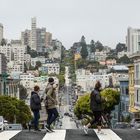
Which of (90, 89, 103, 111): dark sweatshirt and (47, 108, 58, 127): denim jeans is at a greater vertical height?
(90, 89, 103, 111): dark sweatshirt

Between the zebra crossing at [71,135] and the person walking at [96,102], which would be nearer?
the zebra crossing at [71,135]

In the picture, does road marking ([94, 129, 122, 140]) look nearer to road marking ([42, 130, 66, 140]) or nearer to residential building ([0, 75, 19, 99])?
road marking ([42, 130, 66, 140])

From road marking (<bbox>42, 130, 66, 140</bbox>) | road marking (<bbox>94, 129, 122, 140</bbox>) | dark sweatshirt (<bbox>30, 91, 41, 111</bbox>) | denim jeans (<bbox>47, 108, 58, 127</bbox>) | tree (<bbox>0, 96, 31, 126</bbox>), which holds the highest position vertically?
dark sweatshirt (<bbox>30, 91, 41, 111</bbox>)

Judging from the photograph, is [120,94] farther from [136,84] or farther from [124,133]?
[124,133]

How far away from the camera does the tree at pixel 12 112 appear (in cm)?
7781

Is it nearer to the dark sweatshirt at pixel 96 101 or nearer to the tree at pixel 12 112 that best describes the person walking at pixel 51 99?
the dark sweatshirt at pixel 96 101

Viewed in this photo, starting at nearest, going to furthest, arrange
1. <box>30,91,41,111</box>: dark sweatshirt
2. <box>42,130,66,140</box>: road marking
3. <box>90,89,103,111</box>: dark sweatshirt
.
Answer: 1. <box>42,130,66,140</box>: road marking
2. <box>90,89,103,111</box>: dark sweatshirt
3. <box>30,91,41,111</box>: dark sweatshirt

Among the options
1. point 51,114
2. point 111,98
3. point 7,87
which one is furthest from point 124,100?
point 7,87

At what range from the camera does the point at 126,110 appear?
8131 cm

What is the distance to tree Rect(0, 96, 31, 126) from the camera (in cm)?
7781

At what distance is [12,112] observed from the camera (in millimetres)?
78562

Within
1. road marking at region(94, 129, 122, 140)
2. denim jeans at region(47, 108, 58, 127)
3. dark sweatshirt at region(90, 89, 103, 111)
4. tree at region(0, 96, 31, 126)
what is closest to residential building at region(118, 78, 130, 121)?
tree at region(0, 96, 31, 126)

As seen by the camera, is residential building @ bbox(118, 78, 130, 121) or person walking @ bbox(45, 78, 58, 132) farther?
residential building @ bbox(118, 78, 130, 121)

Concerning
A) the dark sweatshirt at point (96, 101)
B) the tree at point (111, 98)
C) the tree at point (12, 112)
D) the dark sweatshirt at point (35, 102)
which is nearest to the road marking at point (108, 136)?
the dark sweatshirt at point (96, 101)
